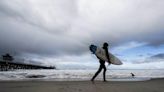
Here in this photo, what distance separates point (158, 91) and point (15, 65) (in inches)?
6263

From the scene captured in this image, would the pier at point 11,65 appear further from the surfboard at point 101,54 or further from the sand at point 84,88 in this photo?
the sand at point 84,88

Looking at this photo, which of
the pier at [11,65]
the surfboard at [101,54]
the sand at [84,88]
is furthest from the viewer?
the pier at [11,65]

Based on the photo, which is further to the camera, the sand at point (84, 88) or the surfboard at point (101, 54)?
the surfboard at point (101, 54)

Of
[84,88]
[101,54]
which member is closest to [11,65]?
[101,54]

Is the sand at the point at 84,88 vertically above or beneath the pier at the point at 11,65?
beneath

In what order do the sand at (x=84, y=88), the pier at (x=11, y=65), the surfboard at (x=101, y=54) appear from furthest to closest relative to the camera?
the pier at (x=11, y=65) → the surfboard at (x=101, y=54) → the sand at (x=84, y=88)

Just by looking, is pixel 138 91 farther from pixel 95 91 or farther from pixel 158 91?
pixel 95 91

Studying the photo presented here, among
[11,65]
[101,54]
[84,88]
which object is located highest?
[11,65]

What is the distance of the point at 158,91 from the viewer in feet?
26.2

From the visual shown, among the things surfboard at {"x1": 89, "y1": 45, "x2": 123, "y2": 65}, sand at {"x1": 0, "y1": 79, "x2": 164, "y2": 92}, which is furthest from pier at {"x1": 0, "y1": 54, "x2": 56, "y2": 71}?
sand at {"x1": 0, "y1": 79, "x2": 164, "y2": 92}

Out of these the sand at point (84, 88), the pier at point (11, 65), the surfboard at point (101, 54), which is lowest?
the sand at point (84, 88)

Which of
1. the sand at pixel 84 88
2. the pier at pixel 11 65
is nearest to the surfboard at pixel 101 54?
the sand at pixel 84 88

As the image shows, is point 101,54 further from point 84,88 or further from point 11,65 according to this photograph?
point 11,65

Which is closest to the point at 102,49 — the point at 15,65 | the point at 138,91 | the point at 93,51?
the point at 93,51
